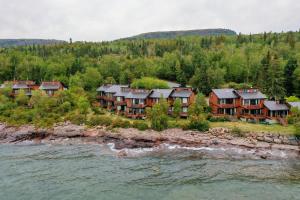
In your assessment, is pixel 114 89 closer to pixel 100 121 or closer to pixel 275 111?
pixel 100 121

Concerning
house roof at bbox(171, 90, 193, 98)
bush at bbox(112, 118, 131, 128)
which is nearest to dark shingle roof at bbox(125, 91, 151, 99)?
house roof at bbox(171, 90, 193, 98)

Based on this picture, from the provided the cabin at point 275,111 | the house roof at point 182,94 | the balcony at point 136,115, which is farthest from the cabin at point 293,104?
the balcony at point 136,115

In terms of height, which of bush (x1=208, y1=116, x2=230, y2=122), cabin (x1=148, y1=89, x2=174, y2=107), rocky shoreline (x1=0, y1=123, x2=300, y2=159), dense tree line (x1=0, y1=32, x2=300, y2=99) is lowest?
rocky shoreline (x1=0, y1=123, x2=300, y2=159)

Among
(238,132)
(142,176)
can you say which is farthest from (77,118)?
(238,132)

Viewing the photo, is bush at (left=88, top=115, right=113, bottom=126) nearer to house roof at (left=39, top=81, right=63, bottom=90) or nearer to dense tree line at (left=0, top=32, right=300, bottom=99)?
dense tree line at (left=0, top=32, right=300, bottom=99)

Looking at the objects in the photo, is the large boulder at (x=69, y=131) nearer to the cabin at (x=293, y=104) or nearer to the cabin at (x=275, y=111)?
the cabin at (x=275, y=111)

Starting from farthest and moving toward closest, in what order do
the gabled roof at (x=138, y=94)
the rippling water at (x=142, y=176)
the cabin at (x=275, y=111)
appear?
1. the gabled roof at (x=138, y=94)
2. the cabin at (x=275, y=111)
3. the rippling water at (x=142, y=176)

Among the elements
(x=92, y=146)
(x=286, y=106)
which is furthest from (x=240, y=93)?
(x=92, y=146)
